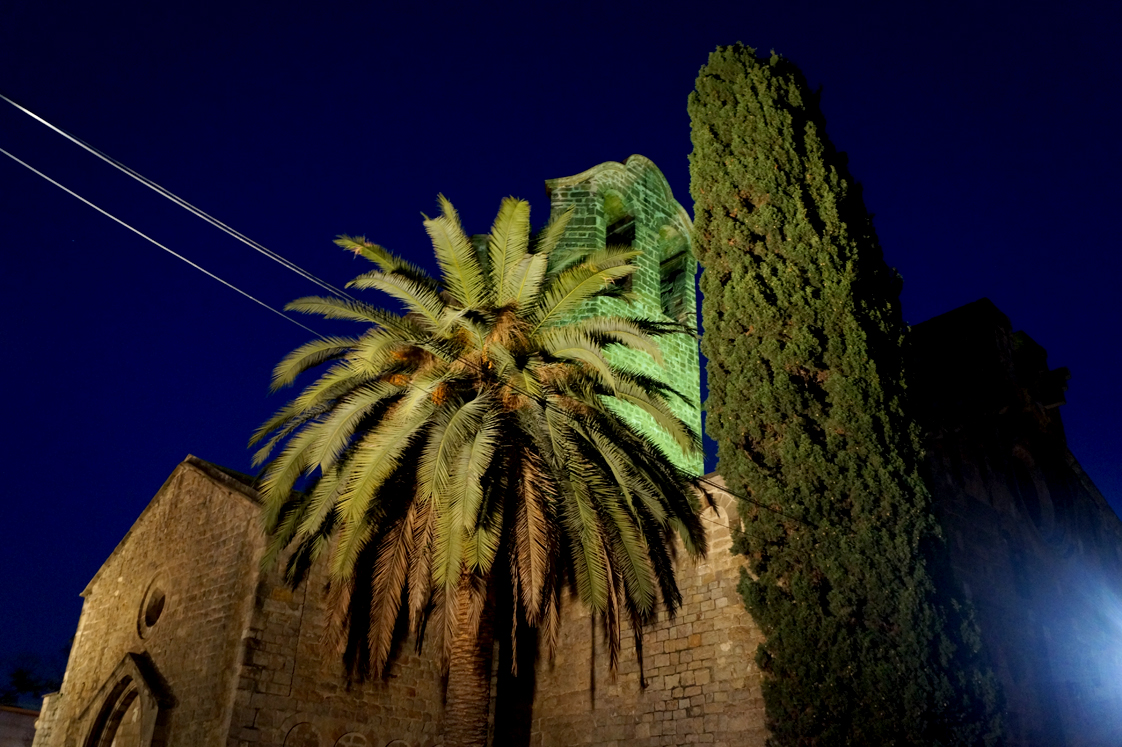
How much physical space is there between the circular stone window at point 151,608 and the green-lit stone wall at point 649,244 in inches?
351

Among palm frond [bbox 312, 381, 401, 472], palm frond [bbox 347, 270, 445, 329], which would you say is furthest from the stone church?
palm frond [bbox 347, 270, 445, 329]

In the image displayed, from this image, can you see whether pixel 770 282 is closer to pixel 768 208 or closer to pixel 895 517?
pixel 768 208

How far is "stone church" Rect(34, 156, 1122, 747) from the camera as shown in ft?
40.3

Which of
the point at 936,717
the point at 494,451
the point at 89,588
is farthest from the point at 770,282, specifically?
the point at 89,588

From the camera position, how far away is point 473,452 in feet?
34.8

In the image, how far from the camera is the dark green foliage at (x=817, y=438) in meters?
9.95

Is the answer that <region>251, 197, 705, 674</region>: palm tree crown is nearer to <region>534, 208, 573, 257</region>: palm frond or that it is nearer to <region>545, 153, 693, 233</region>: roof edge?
<region>534, 208, 573, 257</region>: palm frond

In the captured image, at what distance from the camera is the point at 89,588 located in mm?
17047

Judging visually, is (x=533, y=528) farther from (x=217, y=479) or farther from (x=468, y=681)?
(x=217, y=479)

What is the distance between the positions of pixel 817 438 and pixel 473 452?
4285 mm

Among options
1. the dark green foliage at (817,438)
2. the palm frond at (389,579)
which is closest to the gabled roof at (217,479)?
the palm frond at (389,579)

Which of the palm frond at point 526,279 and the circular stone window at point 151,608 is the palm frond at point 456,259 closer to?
the palm frond at point 526,279

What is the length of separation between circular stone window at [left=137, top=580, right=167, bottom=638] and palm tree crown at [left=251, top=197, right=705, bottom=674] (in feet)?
Result: 12.7

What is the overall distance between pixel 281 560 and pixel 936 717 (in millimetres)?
8730
